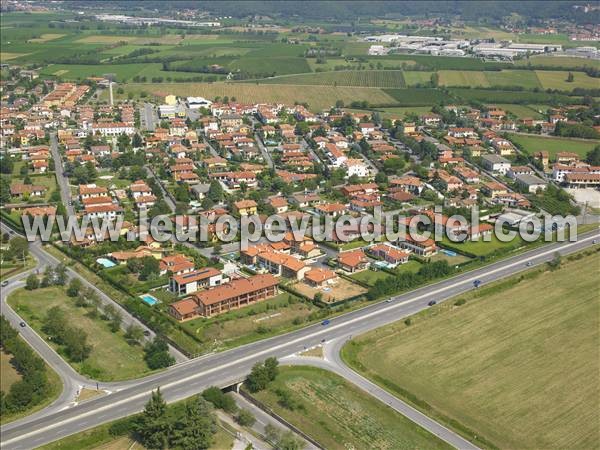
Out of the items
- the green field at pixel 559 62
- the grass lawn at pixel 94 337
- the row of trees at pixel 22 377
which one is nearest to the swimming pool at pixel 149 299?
the grass lawn at pixel 94 337

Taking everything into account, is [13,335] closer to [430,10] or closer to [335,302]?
[335,302]

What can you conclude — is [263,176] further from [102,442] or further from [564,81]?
[564,81]

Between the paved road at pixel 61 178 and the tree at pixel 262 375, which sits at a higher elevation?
the paved road at pixel 61 178

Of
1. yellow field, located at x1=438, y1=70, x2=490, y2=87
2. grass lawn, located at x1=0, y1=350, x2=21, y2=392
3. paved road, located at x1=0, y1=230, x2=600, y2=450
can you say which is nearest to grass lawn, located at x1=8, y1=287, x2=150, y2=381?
paved road, located at x1=0, y1=230, x2=600, y2=450

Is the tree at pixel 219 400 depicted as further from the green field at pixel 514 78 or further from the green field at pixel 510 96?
the green field at pixel 514 78

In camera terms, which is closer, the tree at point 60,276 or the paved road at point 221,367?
the paved road at point 221,367

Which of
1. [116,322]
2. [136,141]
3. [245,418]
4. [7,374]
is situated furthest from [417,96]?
[7,374]
